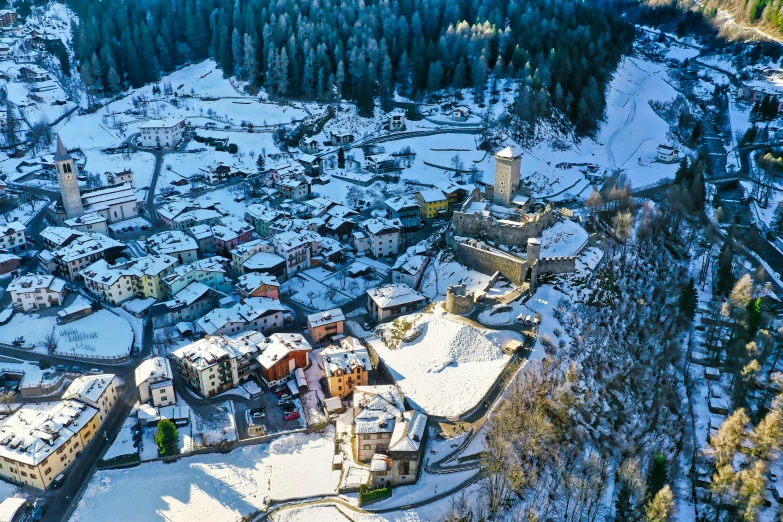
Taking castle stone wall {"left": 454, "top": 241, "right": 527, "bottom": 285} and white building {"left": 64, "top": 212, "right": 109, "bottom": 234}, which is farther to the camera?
white building {"left": 64, "top": 212, "right": 109, "bottom": 234}

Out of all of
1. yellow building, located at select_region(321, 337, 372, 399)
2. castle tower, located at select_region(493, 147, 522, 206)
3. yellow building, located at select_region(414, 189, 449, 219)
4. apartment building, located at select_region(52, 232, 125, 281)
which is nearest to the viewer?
yellow building, located at select_region(321, 337, 372, 399)

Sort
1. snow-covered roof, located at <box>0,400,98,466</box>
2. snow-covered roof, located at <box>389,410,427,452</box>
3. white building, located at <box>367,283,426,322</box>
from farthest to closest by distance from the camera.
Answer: white building, located at <box>367,283,426,322</box> → snow-covered roof, located at <box>0,400,98,466</box> → snow-covered roof, located at <box>389,410,427,452</box>

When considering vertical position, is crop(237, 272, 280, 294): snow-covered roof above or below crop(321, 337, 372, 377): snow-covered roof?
below

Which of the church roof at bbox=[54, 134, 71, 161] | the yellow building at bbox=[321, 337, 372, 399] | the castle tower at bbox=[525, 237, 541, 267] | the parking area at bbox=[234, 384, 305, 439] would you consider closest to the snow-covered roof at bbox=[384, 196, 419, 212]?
the castle tower at bbox=[525, 237, 541, 267]

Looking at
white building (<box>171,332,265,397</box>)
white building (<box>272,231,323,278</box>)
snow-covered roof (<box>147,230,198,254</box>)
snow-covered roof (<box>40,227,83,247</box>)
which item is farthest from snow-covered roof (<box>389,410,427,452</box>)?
snow-covered roof (<box>40,227,83,247</box>)

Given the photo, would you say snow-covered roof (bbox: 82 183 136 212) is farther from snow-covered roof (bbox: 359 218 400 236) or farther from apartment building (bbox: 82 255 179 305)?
snow-covered roof (bbox: 359 218 400 236)

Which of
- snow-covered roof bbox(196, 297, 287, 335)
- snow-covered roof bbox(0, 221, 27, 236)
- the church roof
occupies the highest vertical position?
the church roof

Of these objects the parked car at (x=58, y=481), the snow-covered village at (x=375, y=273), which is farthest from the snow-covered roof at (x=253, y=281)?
the parked car at (x=58, y=481)
